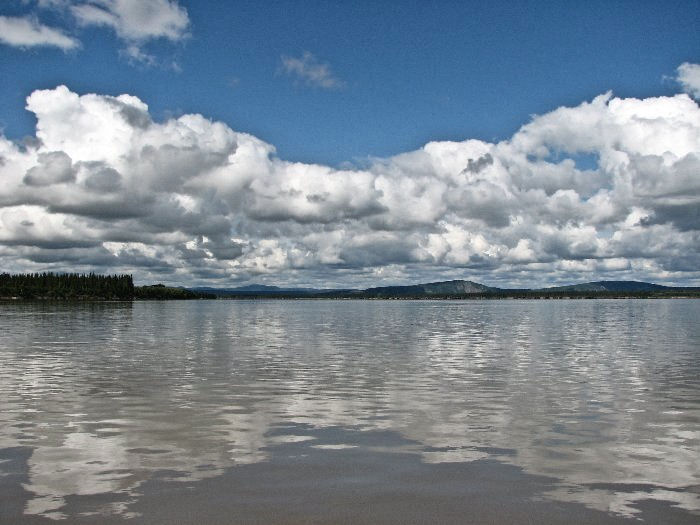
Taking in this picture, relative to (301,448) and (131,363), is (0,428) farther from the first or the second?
(131,363)

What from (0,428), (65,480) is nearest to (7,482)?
(65,480)

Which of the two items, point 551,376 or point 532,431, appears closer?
point 532,431

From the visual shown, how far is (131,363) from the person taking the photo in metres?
44.3

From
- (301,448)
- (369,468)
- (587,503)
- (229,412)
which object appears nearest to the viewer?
(587,503)

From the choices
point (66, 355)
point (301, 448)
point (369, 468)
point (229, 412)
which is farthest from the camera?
point (66, 355)

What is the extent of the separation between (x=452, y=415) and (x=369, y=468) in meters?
8.68

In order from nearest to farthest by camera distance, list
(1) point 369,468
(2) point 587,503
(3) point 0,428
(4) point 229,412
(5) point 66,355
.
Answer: (2) point 587,503
(1) point 369,468
(3) point 0,428
(4) point 229,412
(5) point 66,355

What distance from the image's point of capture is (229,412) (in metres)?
25.8

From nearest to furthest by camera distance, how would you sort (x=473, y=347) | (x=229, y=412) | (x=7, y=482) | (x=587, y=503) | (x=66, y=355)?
(x=587, y=503) < (x=7, y=482) < (x=229, y=412) < (x=66, y=355) < (x=473, y=347)

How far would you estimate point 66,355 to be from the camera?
49.7m

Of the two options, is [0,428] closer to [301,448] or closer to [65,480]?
[65,480]

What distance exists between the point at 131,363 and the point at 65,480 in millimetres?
29769

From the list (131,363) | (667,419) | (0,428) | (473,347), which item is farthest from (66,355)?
(667,419)

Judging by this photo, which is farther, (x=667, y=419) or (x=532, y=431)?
(x=667, y=419)
